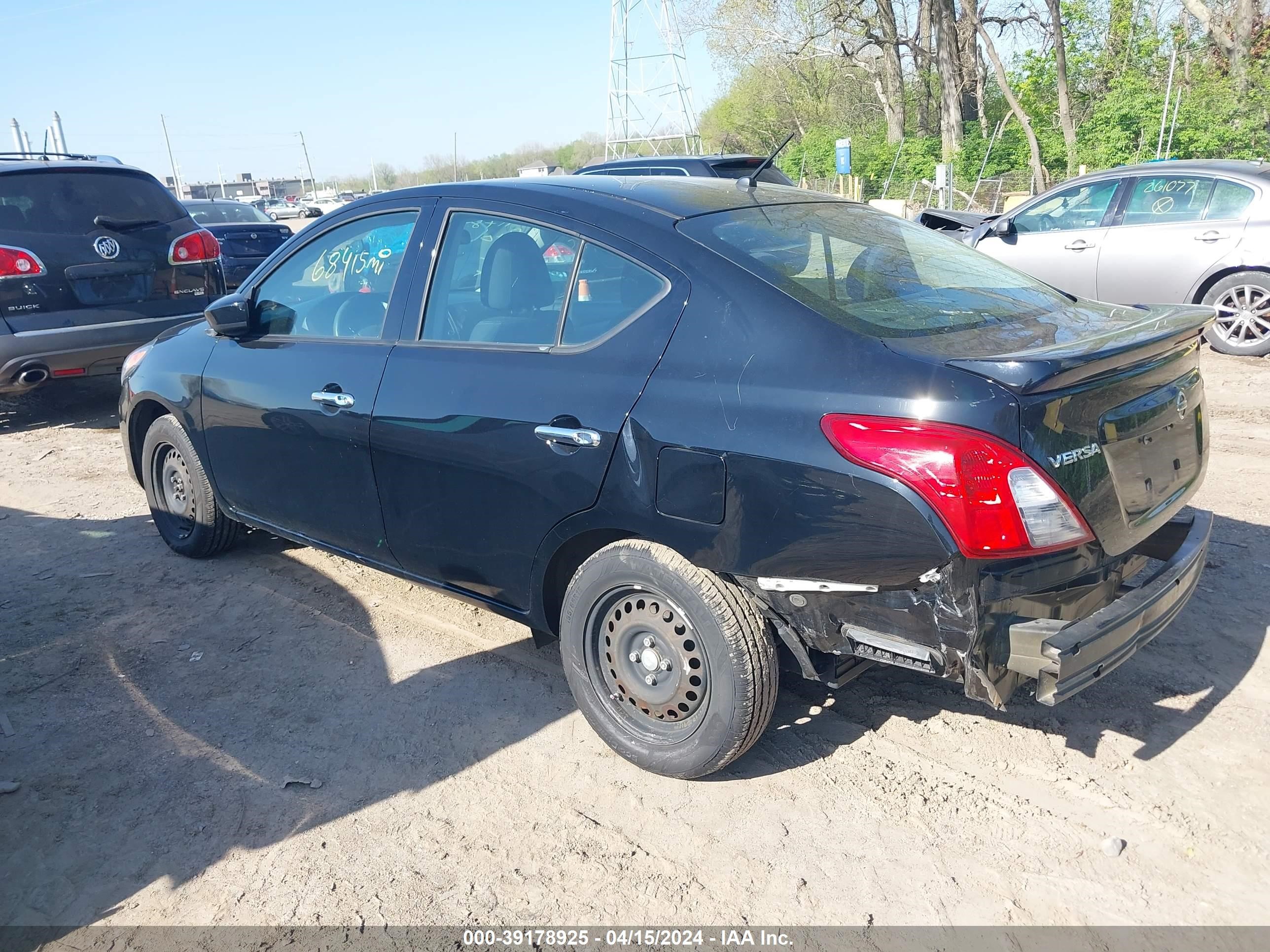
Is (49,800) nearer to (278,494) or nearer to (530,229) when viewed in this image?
(278,494)

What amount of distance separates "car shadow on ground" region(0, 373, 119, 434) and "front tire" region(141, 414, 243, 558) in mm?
3195

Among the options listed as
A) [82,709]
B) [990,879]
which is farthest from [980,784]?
[82,709]

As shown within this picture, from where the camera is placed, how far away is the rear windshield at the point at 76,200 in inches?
283

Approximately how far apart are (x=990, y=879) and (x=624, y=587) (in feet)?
4.17

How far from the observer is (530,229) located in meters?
3.41

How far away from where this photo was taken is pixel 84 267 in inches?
292

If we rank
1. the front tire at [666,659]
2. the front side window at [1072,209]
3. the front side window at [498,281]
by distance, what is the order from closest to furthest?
the front tire at [666,659]
the front side window at [498,281]
the front side window at [1072,209]

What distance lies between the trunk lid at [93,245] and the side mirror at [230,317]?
382cm

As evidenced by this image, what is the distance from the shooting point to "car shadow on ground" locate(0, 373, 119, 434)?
8.41 m

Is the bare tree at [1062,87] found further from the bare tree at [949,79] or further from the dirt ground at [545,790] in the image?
the dirt ground at [545,790]

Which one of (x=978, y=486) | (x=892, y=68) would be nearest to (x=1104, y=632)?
(x=978, y=486)

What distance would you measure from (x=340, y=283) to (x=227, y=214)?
46.8 ft

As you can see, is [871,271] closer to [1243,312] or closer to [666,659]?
[666,659]

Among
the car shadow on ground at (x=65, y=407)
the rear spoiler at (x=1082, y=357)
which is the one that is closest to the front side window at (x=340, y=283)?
the rear spoiler at (x=1082, y=357)
